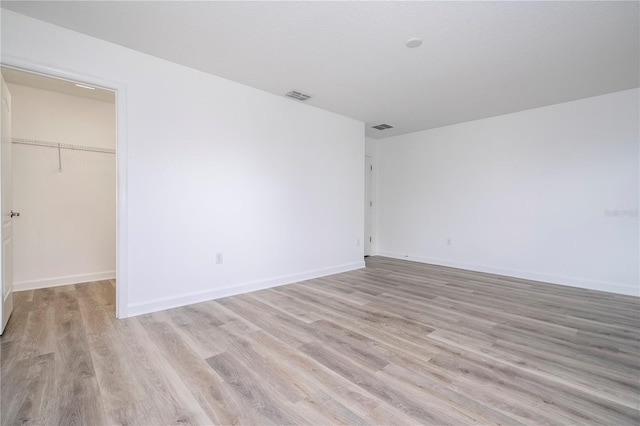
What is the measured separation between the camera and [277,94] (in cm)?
380

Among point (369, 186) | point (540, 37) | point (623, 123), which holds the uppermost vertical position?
point (540, 37)

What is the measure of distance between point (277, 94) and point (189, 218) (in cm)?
193

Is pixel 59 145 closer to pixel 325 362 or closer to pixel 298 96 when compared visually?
pixel 298 96

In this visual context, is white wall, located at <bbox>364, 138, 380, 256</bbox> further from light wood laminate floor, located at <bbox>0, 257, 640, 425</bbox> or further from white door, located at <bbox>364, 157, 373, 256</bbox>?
light wood laminate floor, located at <bbox>0, 257, 640, 425</bbox>

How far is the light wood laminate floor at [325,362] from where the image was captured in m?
1.48

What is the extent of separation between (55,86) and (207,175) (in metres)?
2.33

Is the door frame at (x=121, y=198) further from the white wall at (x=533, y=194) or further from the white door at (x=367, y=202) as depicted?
the white wall at (x=533, y=194)

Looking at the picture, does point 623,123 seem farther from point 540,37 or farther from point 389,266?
point 389,266

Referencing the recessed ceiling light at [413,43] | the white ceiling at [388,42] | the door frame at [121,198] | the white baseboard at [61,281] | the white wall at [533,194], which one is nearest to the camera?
the white ceiling at [388,42]

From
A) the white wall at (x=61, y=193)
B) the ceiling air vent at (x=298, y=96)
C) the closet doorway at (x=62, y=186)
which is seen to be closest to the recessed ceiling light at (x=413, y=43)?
the ceiling air vent at (x=298, y=96)

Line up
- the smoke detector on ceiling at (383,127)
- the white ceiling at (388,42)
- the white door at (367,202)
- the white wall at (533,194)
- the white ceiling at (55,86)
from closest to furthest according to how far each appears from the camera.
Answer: the white ceiling at (388,42) → the white ceiling at (55,86) → the white wall at (533,194) → the smoke detector on ceiling at (383,127) → the white door at (367,202)

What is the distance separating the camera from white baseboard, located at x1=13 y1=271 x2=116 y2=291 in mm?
3533

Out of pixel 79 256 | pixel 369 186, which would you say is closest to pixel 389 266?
pixel 369 186

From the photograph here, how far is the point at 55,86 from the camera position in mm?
3586
